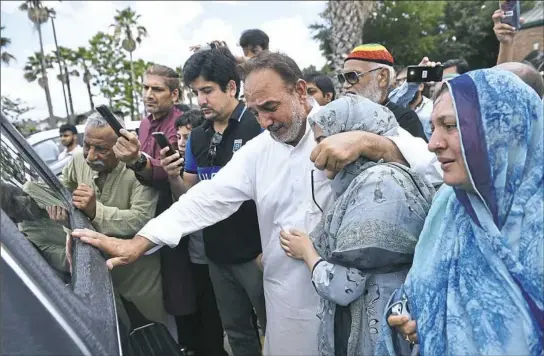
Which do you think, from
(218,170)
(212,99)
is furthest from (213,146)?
(212,99)

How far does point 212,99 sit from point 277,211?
1003mm

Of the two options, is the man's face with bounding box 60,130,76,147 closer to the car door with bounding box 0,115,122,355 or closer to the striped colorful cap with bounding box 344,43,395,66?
the striped colorful cap with bounding box 344,43,395,66

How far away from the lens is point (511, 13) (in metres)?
3.15

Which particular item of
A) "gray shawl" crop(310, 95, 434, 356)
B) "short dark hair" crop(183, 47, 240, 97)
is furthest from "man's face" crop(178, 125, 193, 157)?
"gray shawl" crop(310, 95, 434, 356)

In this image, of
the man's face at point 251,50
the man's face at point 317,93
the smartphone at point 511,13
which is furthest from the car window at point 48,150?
the smartphone at point 511,13

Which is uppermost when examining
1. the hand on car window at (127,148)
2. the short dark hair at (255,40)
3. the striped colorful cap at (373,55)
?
the short dark hair at (255,40)

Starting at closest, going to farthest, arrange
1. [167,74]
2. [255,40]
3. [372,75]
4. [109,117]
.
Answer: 1. [109,117]
2. [372,75]
3. [167,74]
4. [255,40]

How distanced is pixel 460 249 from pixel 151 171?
69.1 inches

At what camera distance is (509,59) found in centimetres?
317

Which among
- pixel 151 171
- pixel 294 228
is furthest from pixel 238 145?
pixel 294 228

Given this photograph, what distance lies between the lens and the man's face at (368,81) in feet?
11.6

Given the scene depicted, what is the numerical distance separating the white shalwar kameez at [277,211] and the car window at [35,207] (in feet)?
1.48

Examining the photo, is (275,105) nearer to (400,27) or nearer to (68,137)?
(68,137)

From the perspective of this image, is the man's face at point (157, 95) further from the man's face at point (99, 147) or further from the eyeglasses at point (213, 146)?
the man's face at point (99, 147)
